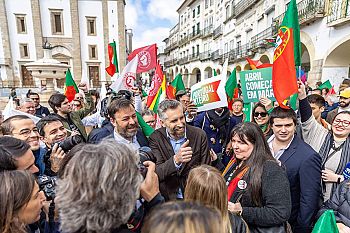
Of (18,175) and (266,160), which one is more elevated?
(18,175)

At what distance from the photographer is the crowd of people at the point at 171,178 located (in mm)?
1076

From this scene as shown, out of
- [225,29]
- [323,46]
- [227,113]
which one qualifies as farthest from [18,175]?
[225,29]

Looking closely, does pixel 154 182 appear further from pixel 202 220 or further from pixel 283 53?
pixel 283 53

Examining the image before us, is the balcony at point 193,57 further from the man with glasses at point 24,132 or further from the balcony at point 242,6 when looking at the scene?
the man with glasses at point 24,132

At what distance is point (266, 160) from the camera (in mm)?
1923

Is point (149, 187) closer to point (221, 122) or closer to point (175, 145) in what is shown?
point (175, 145)

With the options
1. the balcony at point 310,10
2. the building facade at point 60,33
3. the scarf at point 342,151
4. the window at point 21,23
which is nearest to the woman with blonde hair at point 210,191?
the scarf at point 342,151

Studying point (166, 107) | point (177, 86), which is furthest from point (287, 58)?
point (177, 86)

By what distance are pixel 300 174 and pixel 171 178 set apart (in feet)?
3.86

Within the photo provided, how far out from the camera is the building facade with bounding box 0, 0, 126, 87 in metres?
27.3

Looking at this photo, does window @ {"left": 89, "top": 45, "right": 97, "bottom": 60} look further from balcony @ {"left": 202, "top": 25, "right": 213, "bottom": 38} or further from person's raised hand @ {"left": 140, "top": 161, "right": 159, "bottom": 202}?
person's raised hand @ {"left": 140, "top": 161, "right": 159, "bottom": 202}

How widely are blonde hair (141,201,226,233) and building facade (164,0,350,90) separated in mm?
10272

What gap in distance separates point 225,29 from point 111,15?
45.2 ft

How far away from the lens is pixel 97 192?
3.51 feet
